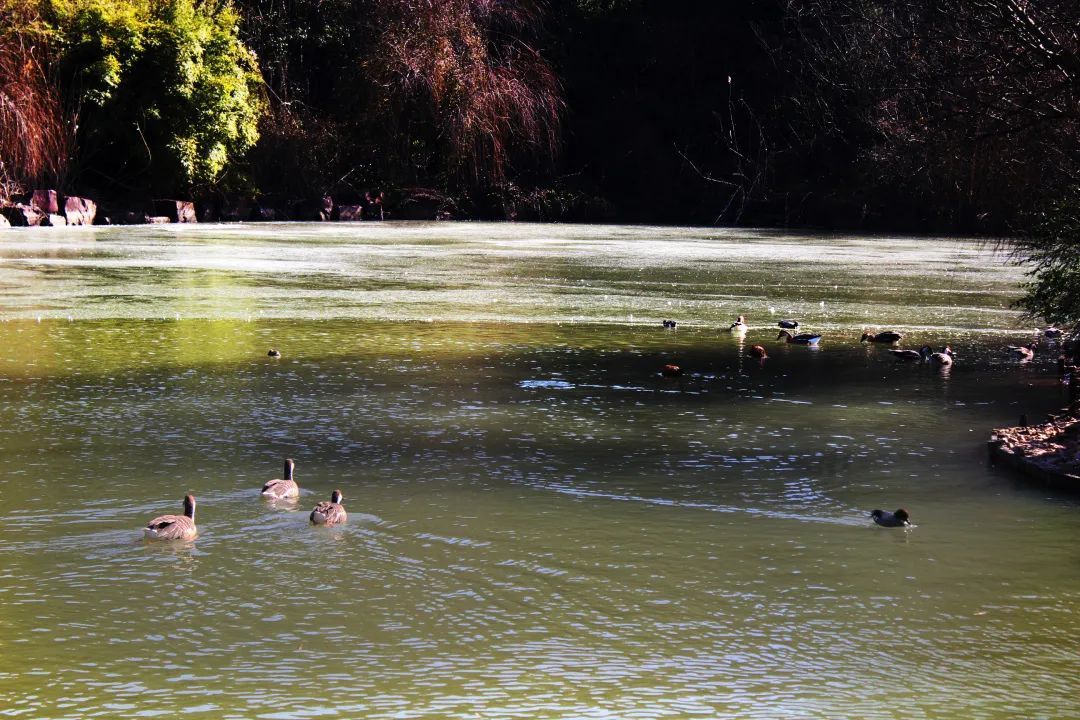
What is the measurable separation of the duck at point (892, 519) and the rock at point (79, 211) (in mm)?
22132

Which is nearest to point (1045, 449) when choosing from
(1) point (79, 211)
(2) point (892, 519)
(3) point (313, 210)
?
(2) point (892, 519)

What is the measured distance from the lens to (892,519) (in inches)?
190

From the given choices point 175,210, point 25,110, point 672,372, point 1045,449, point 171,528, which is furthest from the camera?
point 175,210

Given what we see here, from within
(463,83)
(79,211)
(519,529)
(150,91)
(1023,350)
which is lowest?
(519,529)

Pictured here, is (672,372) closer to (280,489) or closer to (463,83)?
(280,489)

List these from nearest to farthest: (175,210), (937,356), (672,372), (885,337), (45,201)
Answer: (672,372) < (937,356) < (885,337) < (45,201) < (175,210)

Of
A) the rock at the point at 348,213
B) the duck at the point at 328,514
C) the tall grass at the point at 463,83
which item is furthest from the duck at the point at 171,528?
the tall grass at the point at 463,83

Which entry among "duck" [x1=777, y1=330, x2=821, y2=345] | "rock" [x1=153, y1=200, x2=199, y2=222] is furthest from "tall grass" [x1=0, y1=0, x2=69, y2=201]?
"duck" [x1=777, y1=330, x2=821, y2=345]

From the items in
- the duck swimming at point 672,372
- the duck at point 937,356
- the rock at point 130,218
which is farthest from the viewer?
the rock at point 130,218

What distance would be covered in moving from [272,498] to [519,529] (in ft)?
3.02

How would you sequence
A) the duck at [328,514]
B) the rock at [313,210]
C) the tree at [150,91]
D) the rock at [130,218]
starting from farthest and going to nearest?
the rock at [313,210]
the tree at [150,91]
the rock at [130,218]
the duck at [328,514]

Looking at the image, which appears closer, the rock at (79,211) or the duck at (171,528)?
the duck at (171,528)

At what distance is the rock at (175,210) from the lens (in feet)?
90.3

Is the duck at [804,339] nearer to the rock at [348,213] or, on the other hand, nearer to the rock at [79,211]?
the rock at [79,211]
